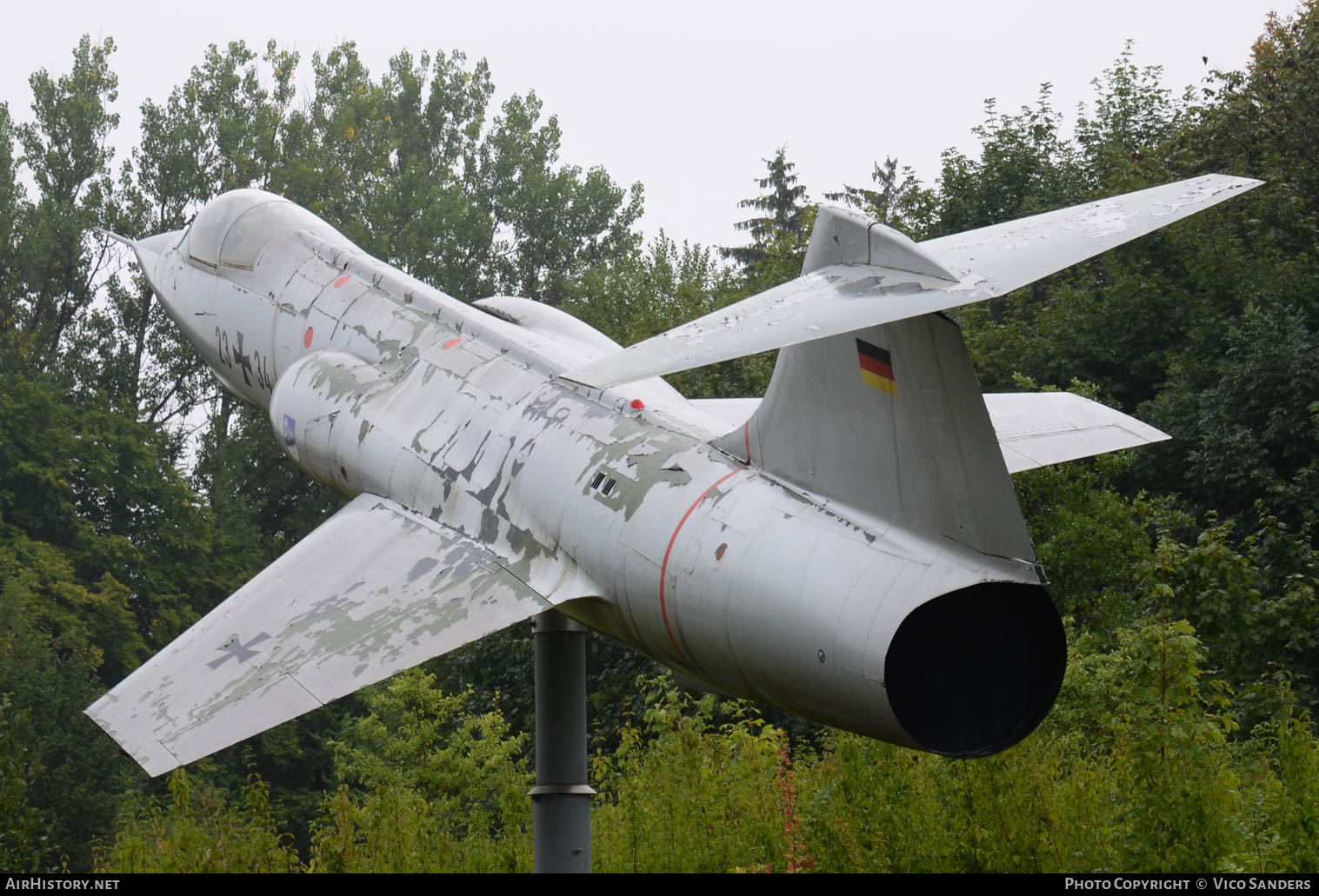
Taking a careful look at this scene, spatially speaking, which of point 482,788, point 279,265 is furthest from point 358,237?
point 279,265

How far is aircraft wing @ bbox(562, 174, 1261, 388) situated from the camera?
5.46 m

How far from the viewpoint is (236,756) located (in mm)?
38188

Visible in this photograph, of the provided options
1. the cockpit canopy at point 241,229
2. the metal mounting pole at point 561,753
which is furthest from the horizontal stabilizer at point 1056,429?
the cockpit canopy at point 241,229

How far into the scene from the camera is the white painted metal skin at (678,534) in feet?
20.6

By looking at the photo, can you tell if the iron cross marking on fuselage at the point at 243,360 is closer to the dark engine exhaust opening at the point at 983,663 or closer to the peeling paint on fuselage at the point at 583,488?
the peeling paint on fuselage at the point at 583,488

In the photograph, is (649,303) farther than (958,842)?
Yes

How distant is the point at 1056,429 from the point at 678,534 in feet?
11.5

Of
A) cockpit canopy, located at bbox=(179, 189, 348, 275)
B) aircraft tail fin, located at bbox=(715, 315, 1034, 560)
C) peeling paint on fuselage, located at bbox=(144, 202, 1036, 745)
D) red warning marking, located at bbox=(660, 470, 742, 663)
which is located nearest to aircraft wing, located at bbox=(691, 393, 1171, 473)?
peeling paint on fuselage, located at bbox=(144, 202, 1036, 745)

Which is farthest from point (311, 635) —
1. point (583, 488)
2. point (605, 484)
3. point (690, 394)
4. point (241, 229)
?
point (690, 394)

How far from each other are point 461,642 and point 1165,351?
2023cm

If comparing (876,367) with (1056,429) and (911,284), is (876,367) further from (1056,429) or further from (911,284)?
(1056,429)

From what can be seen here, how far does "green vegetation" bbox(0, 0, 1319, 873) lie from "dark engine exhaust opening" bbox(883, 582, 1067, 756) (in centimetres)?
186

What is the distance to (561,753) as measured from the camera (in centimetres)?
864
